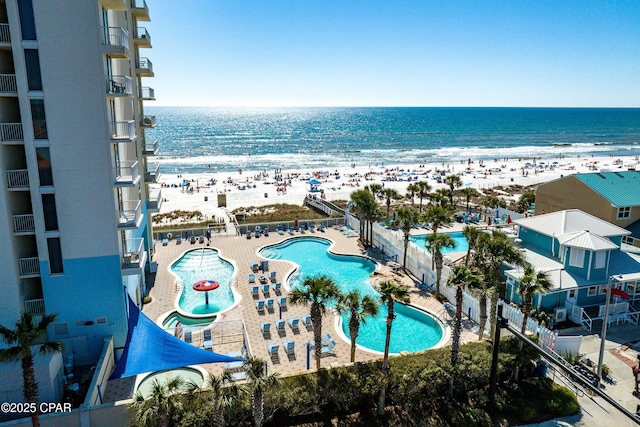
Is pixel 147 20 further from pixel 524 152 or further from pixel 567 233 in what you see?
pixel 524 152

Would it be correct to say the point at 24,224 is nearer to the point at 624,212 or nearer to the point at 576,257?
the point at 576,257

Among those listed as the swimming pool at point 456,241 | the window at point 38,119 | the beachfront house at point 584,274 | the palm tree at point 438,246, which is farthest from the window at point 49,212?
the swimming pool at point 456,241

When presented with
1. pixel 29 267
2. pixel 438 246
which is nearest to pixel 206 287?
pixel 29 267

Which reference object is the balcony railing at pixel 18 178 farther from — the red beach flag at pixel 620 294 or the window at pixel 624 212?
the window at pixel 624 212

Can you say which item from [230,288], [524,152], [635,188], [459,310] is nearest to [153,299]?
[230,288]

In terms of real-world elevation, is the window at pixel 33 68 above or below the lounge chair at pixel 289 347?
above

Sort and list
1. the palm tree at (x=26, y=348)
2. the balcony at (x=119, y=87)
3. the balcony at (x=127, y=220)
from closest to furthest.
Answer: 1. the palm tree at (x=26, y=348)
2. the balcony at (x=119, y=87)
3. the balcony at (x=127, y=220)
